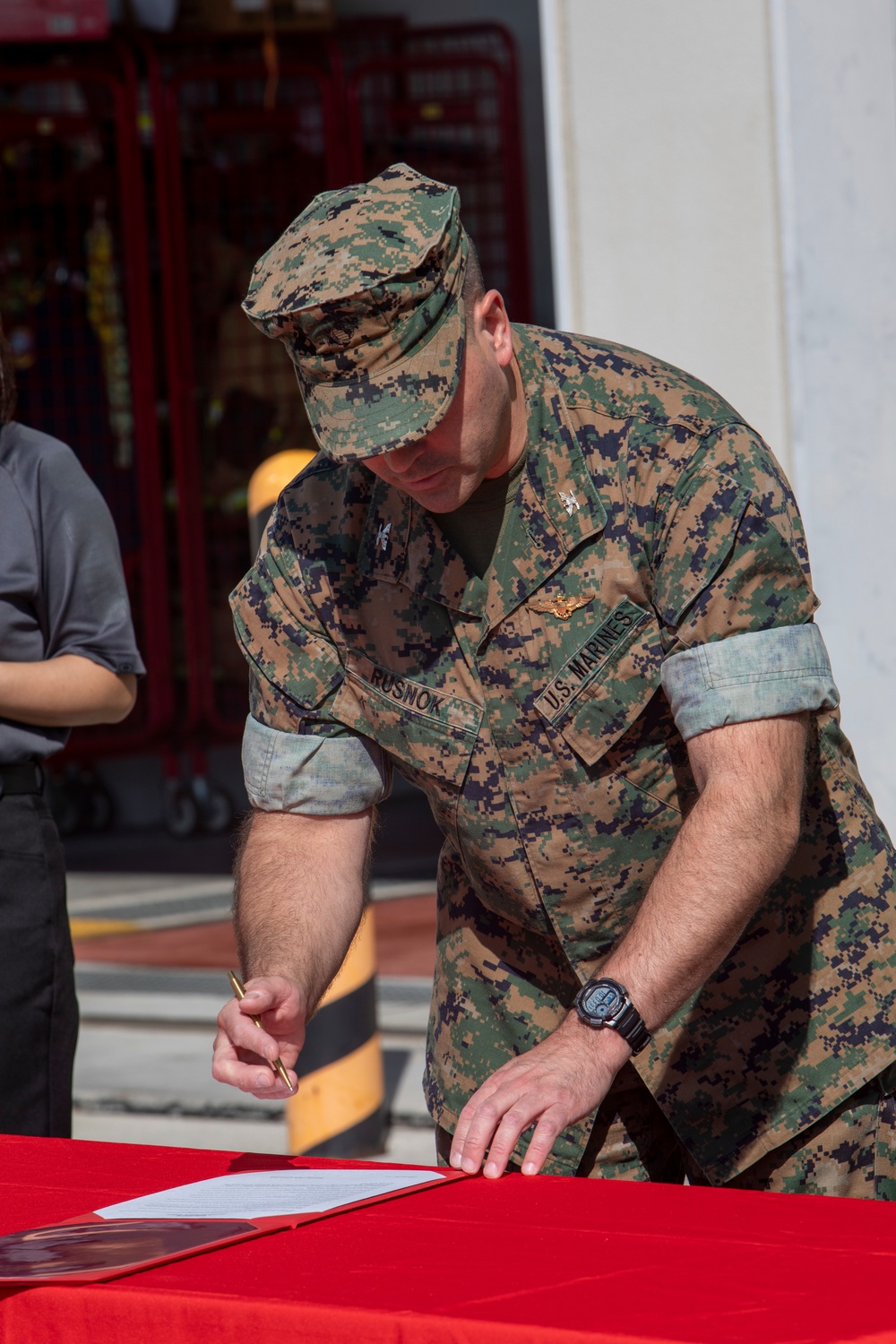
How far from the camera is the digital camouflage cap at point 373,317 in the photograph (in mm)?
1376

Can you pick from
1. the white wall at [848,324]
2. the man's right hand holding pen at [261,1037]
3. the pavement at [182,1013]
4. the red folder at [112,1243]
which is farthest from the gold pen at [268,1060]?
the pavement at [182,1013]

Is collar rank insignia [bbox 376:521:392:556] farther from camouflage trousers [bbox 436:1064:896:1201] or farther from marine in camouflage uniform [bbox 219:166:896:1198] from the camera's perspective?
camouflage trousers [bbox 436:1064:896:1201]

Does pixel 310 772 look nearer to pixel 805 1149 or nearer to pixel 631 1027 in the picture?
pixel 631 1027

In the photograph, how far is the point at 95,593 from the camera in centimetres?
209

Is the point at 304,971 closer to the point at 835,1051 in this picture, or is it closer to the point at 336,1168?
the point at 336,1168

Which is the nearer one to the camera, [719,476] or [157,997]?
[719,476]

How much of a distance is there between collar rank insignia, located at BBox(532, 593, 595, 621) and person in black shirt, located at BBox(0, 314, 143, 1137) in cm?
74

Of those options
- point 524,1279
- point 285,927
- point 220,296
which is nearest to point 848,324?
point 285,927

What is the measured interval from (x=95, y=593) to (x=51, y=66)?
4980 millimetres

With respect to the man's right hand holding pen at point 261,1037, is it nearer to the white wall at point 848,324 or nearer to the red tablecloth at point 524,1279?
the red tablecloth at point 524,1279

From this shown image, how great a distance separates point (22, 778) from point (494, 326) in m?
0.91

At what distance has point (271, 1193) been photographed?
1.27m

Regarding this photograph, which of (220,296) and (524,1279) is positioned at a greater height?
(220,296)

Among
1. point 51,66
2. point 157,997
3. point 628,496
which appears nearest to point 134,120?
point 51,66
